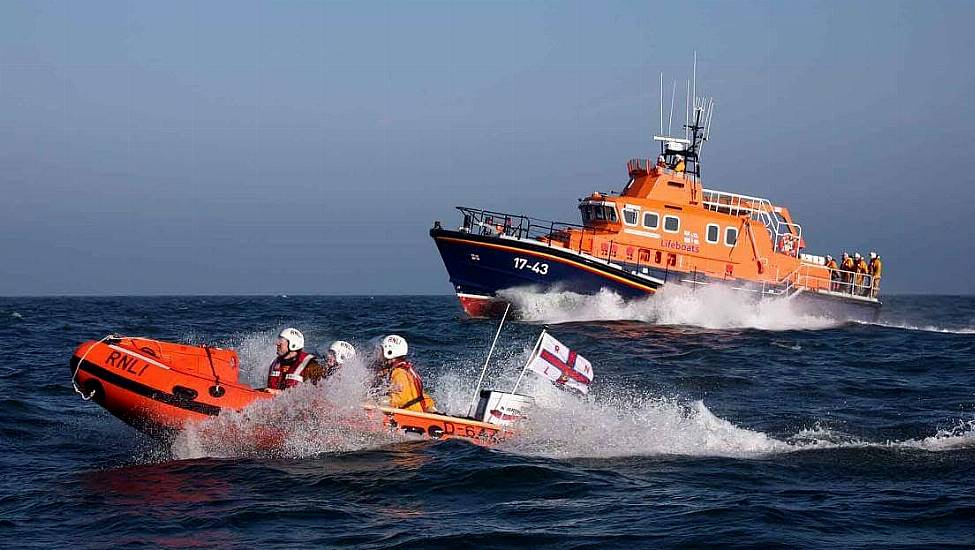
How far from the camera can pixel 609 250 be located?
24156 millimetres

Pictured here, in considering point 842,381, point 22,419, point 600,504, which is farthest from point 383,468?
point 842,381

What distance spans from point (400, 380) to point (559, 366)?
5.63ft

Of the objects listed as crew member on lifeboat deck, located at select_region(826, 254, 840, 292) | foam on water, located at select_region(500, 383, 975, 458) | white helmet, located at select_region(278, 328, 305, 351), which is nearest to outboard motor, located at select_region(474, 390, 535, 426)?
foam on water, located at select_region(500, 383, 975, 458)

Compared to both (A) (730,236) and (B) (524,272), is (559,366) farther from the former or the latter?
(A) (730,236)

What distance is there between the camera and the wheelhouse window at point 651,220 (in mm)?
24250

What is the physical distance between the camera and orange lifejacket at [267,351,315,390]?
9808 mm

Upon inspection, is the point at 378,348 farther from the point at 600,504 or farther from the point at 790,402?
the point at 790,402

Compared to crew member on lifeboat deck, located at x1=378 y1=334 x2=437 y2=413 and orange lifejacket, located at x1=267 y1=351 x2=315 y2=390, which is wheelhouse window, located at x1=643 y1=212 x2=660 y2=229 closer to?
crew member on lifeboat deck, located at x1=378 y1=334 x2=437 y2=413

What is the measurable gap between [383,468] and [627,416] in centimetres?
313

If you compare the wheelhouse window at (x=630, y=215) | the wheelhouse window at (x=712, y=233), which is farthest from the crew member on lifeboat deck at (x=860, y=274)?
the wheelhouse window at (x=630, y=215)

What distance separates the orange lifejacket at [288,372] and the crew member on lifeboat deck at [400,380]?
0.76m

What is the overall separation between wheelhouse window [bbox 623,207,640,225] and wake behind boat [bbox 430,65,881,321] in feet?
0.08

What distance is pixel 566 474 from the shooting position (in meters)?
8.67

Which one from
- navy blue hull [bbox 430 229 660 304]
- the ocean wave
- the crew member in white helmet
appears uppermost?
navy blue hull [bbox 430 229 660 304]
